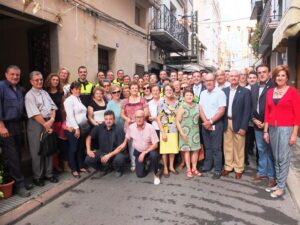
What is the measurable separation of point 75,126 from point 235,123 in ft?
9.55

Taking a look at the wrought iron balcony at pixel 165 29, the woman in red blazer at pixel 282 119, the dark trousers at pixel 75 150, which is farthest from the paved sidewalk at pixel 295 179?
the wrought iron balcony at pixel 165 29

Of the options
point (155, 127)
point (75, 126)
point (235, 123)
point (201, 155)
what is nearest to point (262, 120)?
point (235, 123)

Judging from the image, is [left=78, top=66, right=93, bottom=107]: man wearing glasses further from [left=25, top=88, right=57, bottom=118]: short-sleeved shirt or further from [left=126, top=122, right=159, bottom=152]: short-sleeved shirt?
[left=126, top=122, right=159, bottom=152]: short-sleeved shirt

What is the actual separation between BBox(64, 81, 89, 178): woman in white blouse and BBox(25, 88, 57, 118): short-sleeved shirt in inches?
12.8

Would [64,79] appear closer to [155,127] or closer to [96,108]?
[96,108]

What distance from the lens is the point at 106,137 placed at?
596 centimetres

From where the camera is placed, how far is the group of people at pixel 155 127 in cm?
513

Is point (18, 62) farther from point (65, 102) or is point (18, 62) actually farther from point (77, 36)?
point (65, 102)

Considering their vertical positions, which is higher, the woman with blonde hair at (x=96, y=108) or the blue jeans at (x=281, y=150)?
the woman with blonde hair at (x=96, y=108)

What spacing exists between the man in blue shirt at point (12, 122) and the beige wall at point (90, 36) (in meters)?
1.92

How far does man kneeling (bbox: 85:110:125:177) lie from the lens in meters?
5.90

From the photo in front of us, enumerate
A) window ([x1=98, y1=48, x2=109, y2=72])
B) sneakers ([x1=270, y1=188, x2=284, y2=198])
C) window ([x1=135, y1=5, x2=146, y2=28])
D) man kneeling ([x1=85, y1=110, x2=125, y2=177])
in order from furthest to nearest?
1. window ([x1=135, y1=5, x2=146, y2=28])
2. window ([x1=98, y1=48, x2=109, y2=72])
3. man kneeling ([x1=85, y1=110, x2=125, y2=177])
4. sneakers ([x1=270, y1=188, x2=284, y2=198])

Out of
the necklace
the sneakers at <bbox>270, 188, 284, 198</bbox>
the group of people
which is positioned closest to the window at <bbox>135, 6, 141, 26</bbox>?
the group of people

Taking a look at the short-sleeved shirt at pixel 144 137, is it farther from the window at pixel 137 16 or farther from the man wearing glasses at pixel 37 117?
the window at pixel 137 16
